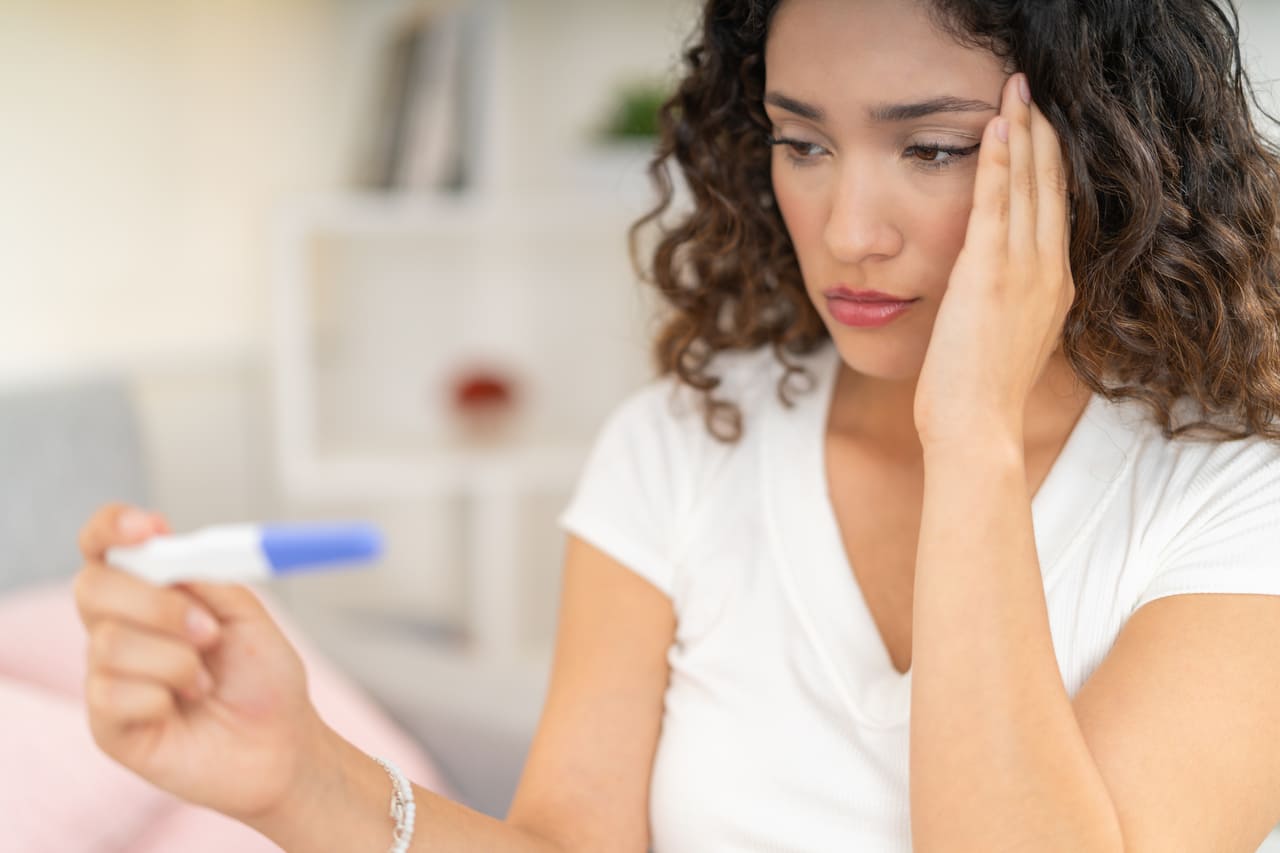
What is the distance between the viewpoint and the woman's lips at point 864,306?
98 cm

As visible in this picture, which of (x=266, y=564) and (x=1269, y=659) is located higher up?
(x=266, y=564)

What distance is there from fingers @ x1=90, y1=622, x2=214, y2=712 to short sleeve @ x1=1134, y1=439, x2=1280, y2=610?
66cm

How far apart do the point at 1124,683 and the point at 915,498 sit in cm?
28

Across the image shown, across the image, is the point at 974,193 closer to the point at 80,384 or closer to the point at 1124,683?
the point at 1124,683

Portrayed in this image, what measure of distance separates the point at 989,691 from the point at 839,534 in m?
0.29

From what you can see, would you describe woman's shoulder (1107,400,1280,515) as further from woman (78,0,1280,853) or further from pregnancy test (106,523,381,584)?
pregnancy test (106,523,381,584)

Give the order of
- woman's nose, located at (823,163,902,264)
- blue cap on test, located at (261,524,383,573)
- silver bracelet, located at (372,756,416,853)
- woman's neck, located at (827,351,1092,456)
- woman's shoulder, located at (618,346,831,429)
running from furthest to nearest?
woman's shoulder, located at (618,346,831,429) < woman's neck, located at (827,351,1092,456) < woman's nose, located at (823,163,902,264) < silver bracelet, located at (372,756,416,853) < blue cap on test, located at (261,524,383,573)

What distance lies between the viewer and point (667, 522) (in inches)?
45.8

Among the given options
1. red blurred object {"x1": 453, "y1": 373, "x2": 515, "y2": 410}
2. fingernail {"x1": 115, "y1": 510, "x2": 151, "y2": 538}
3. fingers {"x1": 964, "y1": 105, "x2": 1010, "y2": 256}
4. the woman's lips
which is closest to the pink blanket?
fingernail {"x1": 115, "y1": 510, "x2": 151, "y2": 538}

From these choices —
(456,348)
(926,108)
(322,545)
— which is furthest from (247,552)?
(456,348)

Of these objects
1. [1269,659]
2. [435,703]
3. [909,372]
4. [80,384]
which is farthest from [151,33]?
[1269,659]

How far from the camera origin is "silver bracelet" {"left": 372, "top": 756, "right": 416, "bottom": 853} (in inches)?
32.4

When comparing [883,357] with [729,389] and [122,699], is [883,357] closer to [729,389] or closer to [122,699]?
[729,389]

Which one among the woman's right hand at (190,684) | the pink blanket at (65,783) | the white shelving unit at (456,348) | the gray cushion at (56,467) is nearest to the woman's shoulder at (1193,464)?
the woman's right hand at (190,684)
